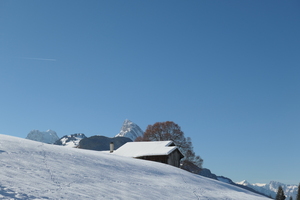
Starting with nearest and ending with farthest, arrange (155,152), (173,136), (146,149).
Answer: (155,152) < (146,149) < (173,136)

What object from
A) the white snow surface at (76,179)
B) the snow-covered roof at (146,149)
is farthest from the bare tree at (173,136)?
the white snow surface at (76,179)

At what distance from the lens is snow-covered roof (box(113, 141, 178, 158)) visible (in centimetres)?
3556

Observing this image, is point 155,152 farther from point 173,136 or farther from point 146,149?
point 173,136

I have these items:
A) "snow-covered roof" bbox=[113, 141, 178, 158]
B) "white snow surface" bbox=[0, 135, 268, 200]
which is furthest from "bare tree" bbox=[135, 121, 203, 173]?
"white snow surface" bbox=[0, 135, 268, 200]

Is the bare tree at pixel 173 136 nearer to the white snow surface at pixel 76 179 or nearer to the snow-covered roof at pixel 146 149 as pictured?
the snow-covered roof at pixel 146 149

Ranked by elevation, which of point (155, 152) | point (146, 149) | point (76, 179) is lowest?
point (76, 179)

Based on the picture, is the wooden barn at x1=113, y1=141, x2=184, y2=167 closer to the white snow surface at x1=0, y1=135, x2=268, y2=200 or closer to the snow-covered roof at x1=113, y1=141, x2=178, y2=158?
the snow-covered roof at x1=113, y1=141, x2=178, y2=158

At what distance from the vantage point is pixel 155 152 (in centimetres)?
3566

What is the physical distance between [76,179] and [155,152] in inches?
938

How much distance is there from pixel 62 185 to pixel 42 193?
4.47ft

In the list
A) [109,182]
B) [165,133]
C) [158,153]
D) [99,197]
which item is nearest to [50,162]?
[109,182]

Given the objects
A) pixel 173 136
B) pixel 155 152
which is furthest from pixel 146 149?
pixel 173 136

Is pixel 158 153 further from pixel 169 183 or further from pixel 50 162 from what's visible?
pixel 50 162

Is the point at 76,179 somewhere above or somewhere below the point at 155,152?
below
